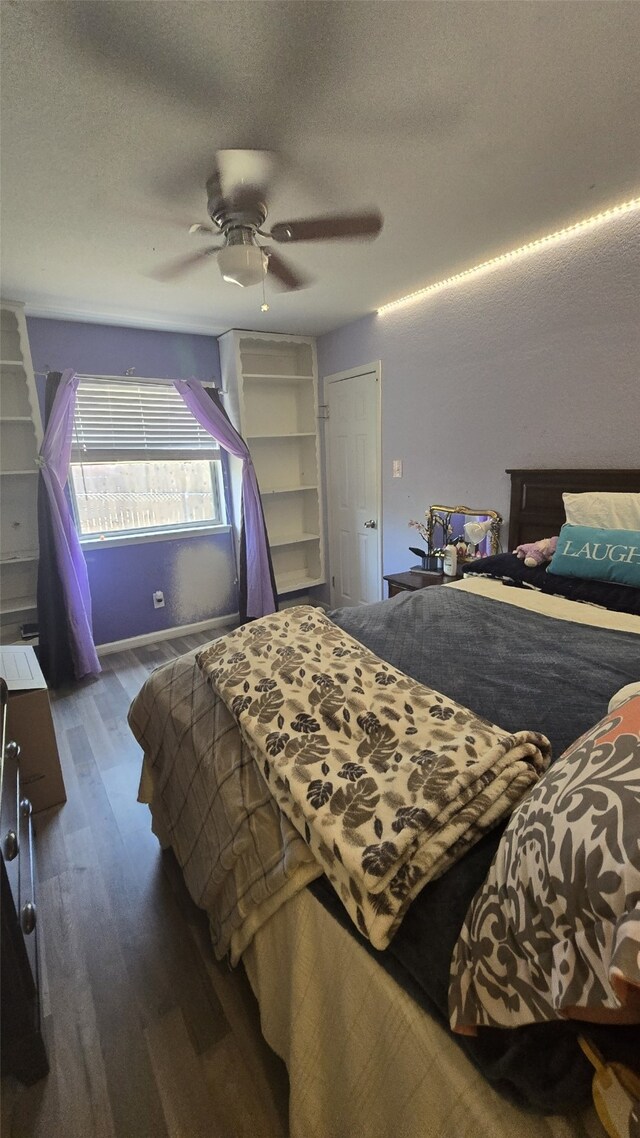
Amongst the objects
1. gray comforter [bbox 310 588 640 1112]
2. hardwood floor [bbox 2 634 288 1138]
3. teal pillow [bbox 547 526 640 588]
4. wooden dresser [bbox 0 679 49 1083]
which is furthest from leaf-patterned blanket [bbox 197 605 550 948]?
teal pillow [bbox 547 526 640 588]

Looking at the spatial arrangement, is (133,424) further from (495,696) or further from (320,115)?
(495,696)

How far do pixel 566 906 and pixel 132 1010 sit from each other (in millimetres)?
1385

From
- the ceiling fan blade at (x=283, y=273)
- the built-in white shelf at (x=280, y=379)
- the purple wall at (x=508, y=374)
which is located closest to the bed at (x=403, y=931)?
the purple wall at (x=508, y=374)

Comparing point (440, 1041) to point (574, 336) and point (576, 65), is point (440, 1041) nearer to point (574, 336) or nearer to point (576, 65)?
point (576, 65)

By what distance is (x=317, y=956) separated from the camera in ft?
2.84

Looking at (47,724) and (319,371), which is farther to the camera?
(319,371)

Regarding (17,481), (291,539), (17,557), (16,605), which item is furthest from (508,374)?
(16,605)

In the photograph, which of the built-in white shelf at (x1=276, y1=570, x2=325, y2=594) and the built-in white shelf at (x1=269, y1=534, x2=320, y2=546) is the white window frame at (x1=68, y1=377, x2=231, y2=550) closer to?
the built-in white shelf at (x1=269, y1=534, x2=320, y2=546)

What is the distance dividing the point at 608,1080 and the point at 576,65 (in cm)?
209

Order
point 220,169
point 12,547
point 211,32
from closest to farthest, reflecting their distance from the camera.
Result: 1. point 211,32
2. point 220,169
3. point 12,547

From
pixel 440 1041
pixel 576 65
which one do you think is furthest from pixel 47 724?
pixel 576 65

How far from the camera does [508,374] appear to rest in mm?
2580

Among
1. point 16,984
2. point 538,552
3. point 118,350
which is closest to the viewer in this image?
point 16,984

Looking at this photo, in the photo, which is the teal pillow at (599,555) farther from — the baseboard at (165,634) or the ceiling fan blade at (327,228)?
the baseboard at (165,634)
